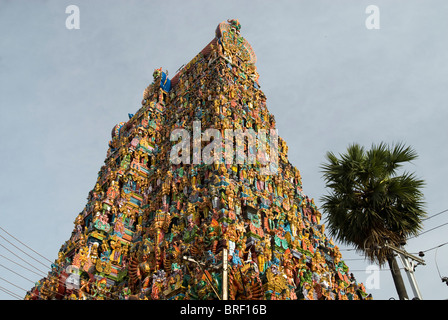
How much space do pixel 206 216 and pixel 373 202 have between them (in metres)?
7.26

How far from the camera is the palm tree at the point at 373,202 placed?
14695 mm

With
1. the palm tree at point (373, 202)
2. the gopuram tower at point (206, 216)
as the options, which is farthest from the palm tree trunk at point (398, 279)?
the gopuram tower at point (206, 216)

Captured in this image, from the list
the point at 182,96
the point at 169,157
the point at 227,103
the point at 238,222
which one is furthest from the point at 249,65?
the point at 238,222

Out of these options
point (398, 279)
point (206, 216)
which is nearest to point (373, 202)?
point (398, 279)

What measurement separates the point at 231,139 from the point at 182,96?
9080 millimetres

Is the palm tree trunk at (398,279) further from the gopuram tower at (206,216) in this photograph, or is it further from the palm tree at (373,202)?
the gopuram tower at (206,216)

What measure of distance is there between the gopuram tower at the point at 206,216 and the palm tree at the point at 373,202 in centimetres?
316

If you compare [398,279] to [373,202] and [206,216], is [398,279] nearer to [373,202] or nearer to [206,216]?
[373,202]

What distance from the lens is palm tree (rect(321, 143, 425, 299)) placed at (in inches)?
579

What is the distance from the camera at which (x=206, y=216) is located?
18.5 metres

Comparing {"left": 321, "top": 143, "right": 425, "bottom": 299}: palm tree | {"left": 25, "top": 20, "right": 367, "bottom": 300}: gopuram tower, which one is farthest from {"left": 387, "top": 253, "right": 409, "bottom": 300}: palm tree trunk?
{"left": 25, "top": 20, "right": 367, "bottom": 300}: gopuram tower

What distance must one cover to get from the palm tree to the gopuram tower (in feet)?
10.4

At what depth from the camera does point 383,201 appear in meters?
15.1

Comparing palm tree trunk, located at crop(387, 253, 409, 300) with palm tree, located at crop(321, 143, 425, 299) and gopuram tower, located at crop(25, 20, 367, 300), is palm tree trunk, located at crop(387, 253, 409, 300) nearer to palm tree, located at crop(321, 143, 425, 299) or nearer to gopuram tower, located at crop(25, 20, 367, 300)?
palm tree, located at crop(321, 143, 425, 299)
